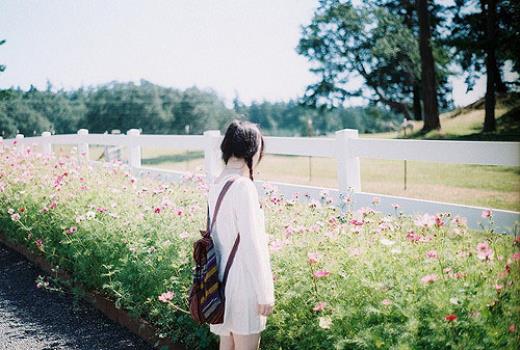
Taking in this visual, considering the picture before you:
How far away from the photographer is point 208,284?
268 cm

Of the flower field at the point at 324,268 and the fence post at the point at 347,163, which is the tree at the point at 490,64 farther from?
the flower field at the point at 324,268

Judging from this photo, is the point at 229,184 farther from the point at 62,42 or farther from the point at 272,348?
the point at 62,42

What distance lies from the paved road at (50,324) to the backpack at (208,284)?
1.56 meters

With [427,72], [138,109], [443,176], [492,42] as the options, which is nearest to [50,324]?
[443,176]

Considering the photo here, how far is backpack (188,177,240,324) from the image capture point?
2648 mm

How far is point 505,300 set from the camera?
8.06 feet

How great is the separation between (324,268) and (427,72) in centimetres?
2085

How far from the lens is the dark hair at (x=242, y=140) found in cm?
263

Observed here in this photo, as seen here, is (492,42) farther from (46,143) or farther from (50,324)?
(50,324)

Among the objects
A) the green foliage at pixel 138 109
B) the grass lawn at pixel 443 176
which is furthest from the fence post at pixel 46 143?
the green foliage at pixel 138 109

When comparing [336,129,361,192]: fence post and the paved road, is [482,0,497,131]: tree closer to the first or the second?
[336,129,361,192]: fence post

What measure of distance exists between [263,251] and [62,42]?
614cm

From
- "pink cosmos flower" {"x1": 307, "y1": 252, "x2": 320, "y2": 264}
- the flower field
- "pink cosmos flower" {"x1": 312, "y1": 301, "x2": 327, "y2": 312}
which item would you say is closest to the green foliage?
the flower field

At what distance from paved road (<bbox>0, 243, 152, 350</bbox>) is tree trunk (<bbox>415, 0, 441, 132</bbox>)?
61.4ft
